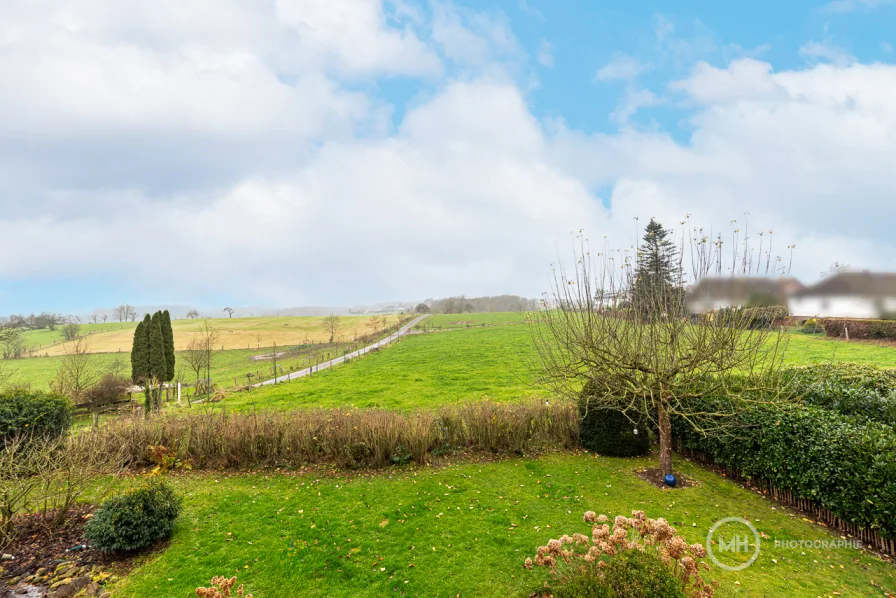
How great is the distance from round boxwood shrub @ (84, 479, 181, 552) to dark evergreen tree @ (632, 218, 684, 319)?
910 cm

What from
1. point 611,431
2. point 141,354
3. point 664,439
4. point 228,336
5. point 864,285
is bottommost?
point 228,336

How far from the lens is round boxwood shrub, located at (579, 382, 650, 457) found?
864 centimetres

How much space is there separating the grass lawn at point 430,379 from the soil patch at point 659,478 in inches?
141

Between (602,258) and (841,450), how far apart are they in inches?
185

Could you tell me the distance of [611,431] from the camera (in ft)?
28.5

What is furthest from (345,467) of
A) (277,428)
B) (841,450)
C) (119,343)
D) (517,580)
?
(119,343)

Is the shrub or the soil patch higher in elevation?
the shrub

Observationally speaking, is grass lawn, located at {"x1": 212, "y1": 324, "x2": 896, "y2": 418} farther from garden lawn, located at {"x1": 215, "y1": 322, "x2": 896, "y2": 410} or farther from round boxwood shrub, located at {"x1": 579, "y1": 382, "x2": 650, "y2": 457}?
round boxwood shrub, located at {"x1": 579, "y1": 382, "x2": 650, "y2": 457}

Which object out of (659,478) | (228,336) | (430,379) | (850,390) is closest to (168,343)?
(430,379)

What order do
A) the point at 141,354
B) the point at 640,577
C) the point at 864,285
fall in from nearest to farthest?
the point at 640,577 < the point at 864,285 < the point at 141,354

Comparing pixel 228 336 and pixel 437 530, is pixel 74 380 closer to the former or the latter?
pixel 437 530

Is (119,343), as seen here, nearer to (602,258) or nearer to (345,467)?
(345,467)

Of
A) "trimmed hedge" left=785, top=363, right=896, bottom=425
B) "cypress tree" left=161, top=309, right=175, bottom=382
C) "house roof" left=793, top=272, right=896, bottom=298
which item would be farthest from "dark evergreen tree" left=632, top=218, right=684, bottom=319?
"cypress tree" left=161, top=309, right=175, bottom=382

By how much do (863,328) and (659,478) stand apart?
85.8ft
